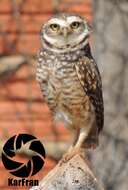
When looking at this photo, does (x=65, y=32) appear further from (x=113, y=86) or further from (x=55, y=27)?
(x=113, y=86)

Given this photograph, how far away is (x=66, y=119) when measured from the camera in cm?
457

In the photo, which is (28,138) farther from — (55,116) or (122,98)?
(122,98)

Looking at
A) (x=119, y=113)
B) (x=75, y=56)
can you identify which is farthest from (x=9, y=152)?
(x=119, y=113)

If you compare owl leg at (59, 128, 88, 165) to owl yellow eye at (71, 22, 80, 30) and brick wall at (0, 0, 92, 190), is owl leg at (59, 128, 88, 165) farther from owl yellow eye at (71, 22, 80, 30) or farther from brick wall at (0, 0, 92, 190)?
brick wall at (0, 0, 92, 190)

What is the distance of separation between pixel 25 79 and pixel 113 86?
7.04 ft

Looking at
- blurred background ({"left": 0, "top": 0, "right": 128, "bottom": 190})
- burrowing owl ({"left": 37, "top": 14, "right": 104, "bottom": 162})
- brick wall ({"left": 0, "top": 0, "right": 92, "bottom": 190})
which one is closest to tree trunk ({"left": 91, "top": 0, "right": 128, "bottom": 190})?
blurred background ({"left": 0, "top": 0, "right": 128, "bottom": 190})

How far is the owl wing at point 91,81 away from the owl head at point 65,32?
5.1 inches

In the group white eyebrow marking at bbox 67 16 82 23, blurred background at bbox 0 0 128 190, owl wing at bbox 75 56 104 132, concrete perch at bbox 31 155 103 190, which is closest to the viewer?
concrete perch at bbox 31 155 103 190

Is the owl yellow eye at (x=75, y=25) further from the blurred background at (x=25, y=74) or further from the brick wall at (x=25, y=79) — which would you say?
the brick wall at (x=25, y=79)

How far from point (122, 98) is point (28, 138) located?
5.32ft

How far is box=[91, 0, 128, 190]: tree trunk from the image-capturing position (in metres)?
5.69

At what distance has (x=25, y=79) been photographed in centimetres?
780

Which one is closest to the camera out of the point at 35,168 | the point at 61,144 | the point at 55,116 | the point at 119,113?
the point at 35,168

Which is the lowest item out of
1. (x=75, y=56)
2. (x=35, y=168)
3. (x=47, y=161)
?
(x=47, y=161)
